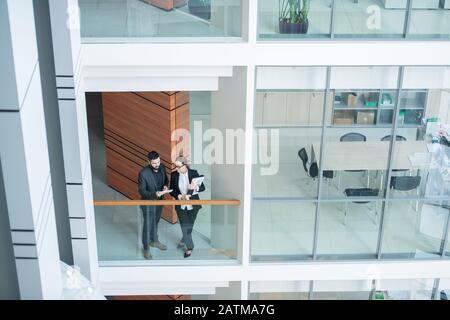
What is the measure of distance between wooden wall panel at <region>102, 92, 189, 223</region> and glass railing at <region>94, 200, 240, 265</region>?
162 centimetres

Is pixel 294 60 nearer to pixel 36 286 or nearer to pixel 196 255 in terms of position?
pixel 196 255

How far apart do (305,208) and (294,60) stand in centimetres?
235

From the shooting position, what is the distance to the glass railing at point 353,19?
788cm

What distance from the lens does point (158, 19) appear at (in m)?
7.90

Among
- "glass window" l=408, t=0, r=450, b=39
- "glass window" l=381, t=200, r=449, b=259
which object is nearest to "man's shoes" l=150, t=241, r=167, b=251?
"glass window" l=381, t=200, r=449, b=259

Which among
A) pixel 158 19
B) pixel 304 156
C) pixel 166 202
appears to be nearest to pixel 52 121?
pixel 158 19

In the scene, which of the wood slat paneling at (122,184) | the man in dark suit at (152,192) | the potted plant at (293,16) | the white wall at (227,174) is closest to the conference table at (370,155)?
the white wall at (227,174)

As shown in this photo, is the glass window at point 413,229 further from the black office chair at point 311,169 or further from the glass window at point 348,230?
the black office chair at point 311,169

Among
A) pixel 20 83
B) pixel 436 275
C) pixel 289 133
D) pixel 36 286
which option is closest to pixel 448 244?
pixel 436 275

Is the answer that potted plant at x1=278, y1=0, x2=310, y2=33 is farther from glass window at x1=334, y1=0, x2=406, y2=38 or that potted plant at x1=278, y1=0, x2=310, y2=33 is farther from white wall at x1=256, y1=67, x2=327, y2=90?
white wall at x1=256, y1=67, x2=327, y2=90

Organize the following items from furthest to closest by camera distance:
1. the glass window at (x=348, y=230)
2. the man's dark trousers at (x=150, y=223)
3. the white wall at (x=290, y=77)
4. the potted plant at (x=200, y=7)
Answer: the glass window at (x=348, y=230) < the man's dark trousers at (x=150, y=223) < the white wall at (x=290, y=77) < the potted plant at (x=200, y=7)

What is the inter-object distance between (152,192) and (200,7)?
2.58 metres

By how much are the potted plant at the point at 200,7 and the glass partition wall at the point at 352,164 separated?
39.4 inches

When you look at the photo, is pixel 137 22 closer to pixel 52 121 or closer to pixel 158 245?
pixel 52 121
